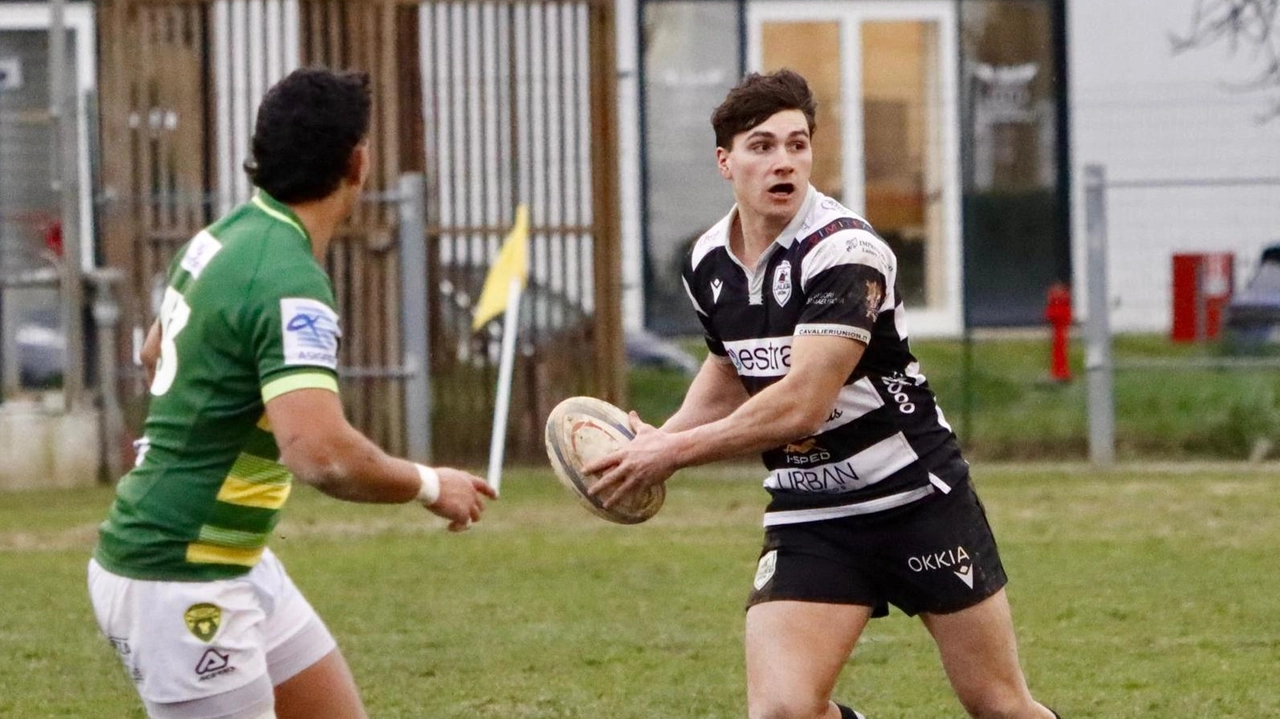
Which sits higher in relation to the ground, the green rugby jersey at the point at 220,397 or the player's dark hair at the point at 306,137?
the player's dark hair at the point at 306,137

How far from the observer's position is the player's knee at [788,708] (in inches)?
194

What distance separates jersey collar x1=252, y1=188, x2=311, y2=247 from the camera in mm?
4238

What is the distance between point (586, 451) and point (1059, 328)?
10.5 metres

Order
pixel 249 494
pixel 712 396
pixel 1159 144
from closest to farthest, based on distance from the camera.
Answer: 1. pixel 249 494
2. pixel 712 396
3. pixel 1159 144

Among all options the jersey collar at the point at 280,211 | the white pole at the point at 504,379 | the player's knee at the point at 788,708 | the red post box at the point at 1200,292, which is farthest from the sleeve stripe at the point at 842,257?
the red post box at the point at 1200,292

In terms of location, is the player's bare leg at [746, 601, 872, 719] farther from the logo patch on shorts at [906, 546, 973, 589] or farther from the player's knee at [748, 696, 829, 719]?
the logo patch on shorts at [906, 546, 973, 589]

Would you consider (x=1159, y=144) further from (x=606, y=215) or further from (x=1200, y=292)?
(x=606, y=215)

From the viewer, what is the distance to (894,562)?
5.18 metres

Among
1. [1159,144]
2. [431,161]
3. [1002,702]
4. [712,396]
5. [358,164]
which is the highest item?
[1159,144]

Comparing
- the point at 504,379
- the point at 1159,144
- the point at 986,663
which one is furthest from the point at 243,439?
the point at 1159,144

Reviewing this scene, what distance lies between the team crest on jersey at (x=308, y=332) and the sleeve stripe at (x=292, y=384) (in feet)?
0.08

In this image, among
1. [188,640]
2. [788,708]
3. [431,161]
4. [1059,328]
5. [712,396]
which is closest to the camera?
[188,640]

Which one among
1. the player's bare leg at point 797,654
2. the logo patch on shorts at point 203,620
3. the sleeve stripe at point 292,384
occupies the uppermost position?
the sleeve stripe at point 292,384

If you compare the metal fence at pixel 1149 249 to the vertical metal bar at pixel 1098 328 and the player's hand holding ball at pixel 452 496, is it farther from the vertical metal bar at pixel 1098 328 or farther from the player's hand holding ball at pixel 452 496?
the player's hand holding ball at pixel 452 496
